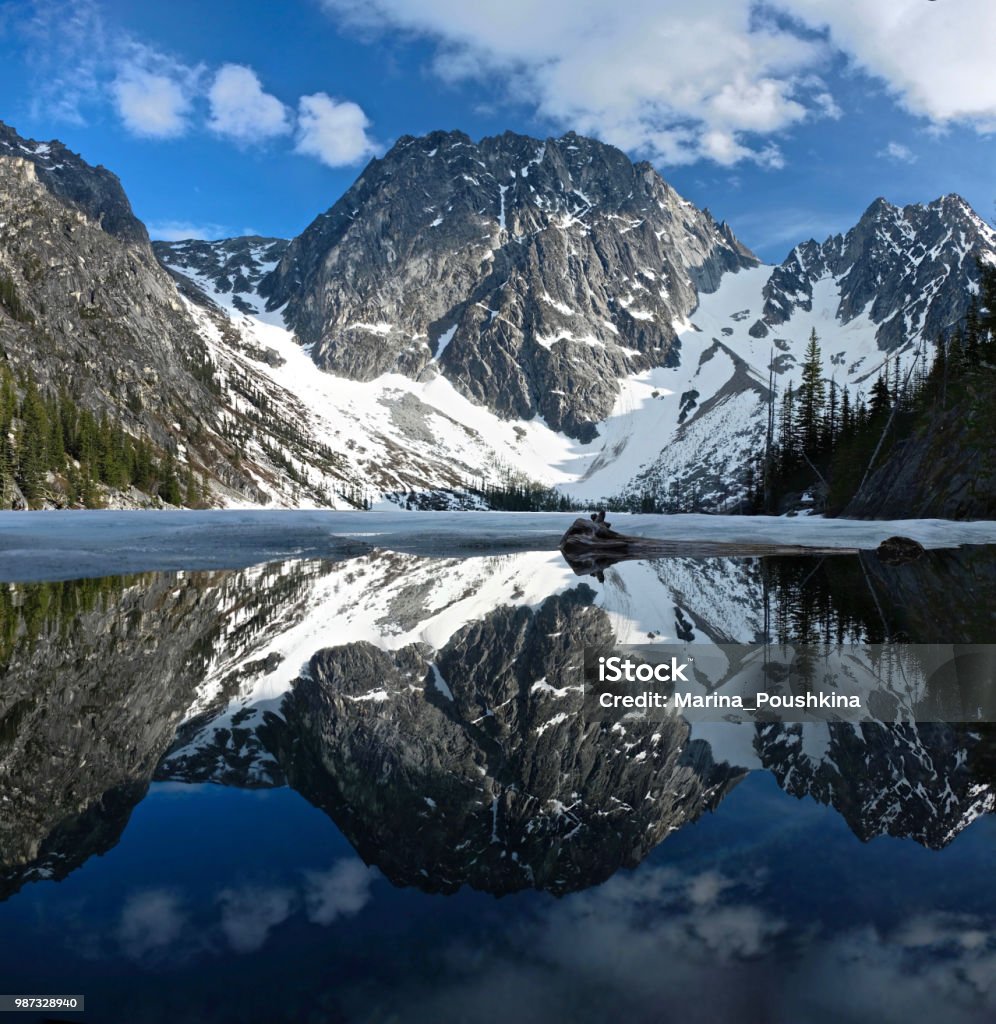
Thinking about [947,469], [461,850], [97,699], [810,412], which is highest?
[810,412]

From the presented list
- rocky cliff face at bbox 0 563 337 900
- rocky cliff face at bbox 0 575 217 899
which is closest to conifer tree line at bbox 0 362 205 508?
rocky cliff face at bbox 0 563 337 900

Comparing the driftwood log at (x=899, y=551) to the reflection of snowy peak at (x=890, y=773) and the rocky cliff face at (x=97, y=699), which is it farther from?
the rocky cliff face at (x=97, y=699)

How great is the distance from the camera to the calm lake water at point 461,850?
349 centimetres

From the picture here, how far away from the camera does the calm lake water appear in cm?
349

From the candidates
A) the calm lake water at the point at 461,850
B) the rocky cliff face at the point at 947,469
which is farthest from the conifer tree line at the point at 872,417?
the calm lake water at the point at 461,850

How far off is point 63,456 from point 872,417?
12898 cm

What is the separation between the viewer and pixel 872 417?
86.2 metres

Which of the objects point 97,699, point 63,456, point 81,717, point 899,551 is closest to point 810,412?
point 899,551

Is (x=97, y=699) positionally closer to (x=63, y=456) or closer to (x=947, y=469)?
(x=947, y=469)

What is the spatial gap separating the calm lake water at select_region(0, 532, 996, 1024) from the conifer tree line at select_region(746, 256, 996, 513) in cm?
5881

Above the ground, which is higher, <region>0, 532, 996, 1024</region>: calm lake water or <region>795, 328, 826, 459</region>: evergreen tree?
<region>795, 328, 826, 459</region>: evergreen tree

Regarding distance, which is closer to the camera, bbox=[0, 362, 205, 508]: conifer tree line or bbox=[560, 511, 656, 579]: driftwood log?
bbox=[560, 511, 656, 579]: driftwood log

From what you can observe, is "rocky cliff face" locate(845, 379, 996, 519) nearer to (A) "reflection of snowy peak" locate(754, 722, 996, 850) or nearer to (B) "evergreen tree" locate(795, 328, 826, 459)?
(B) "evergreen tree" locate(795, 328, 826, 459)

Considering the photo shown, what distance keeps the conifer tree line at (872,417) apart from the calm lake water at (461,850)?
58811mm
